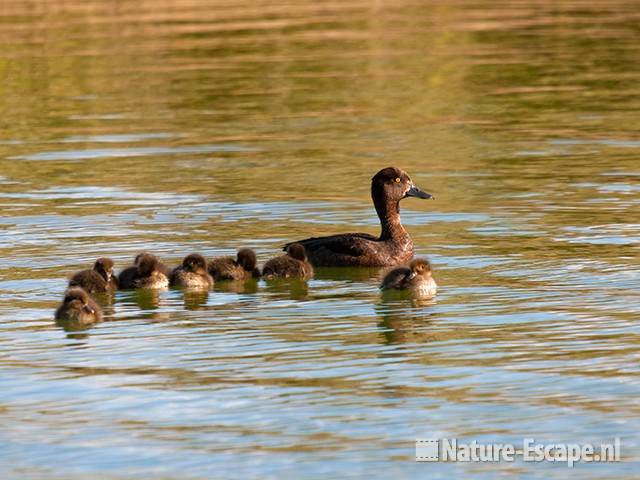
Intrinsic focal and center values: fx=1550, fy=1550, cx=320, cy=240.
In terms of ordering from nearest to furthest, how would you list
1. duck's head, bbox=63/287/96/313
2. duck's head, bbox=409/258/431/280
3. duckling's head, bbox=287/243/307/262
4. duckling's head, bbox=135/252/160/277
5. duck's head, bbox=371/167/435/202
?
duck's head, bbox=63/287/96/313, duck's head, bbox=409/258/431/280, duckling's head, bbox=135/252/160/277, duckling's head, bbox=287/243/307/262, duck's head, bbox=371/167/435/202

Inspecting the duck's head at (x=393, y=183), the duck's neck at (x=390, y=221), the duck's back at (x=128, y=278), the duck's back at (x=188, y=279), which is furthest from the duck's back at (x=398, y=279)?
the duck's head at (x=393, y=183)

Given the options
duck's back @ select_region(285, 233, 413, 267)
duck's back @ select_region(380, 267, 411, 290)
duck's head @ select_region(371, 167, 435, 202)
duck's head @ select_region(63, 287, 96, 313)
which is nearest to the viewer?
duck's head @ select_region(63, 287, 96, 313)

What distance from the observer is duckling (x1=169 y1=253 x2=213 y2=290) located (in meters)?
14.6

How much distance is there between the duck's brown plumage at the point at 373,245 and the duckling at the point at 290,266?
583 millimetres

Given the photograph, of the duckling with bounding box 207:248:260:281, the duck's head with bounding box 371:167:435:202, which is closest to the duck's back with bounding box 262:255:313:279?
the duckling with bounding box 207:248:260:281

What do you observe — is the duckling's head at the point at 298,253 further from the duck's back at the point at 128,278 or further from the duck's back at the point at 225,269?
the duck's back at the point at 128,278

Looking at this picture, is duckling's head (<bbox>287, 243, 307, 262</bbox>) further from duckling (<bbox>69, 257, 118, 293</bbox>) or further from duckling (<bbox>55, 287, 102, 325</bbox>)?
duckling (<bbox>55, 287, 102, 325</bbox>)

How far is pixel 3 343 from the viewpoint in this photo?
41.6 feet

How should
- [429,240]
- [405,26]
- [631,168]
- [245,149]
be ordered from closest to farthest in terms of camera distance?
[429,240] < [631,168] < [245,149] < [405,26]

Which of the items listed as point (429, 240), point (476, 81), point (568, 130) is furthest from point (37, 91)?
point (429, 240)

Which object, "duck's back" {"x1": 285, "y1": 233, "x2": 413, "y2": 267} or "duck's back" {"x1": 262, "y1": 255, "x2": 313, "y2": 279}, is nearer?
"duck's back" {"x1": 262, "y1": 255, "x2": 313, "y2": 279}

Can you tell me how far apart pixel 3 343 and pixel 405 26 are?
1365 inches

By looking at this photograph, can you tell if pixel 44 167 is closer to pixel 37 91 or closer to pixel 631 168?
pixel 631 168

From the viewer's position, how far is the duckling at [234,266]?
1502 cm
